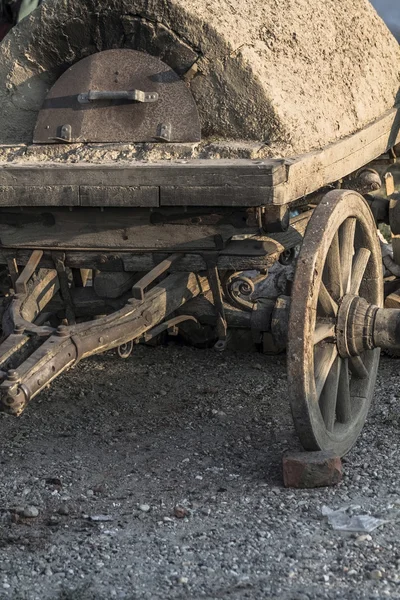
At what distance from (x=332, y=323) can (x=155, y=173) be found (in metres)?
0.99

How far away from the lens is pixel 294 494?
3947mm

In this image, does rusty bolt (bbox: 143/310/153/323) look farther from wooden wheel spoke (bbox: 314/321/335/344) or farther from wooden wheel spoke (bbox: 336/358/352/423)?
wooden wheel spoke (bbox: 336/358/352/423)

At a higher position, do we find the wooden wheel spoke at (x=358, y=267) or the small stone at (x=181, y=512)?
the wooden wheel spoke at (x=358, y=267)

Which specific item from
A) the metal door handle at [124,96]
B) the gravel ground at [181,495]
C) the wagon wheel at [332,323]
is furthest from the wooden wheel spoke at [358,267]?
the metal door handle at [124,96]

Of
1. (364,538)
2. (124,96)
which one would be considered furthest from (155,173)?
(364,538)

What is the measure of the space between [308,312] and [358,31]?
2.62 meters

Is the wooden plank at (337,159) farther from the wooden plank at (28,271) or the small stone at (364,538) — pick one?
the small stone at (364,538)

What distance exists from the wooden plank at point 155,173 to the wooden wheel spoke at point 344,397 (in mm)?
959

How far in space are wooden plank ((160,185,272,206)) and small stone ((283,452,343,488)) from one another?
1040mm

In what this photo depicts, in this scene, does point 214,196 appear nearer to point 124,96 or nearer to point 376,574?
point 124,96

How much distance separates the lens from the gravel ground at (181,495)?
10.8ft

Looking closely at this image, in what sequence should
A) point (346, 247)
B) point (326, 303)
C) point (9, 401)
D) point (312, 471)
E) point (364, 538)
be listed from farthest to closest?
point (346, 247) < point (326, 303) < point (312, 471) < point (364, 538) < point (9, 401)

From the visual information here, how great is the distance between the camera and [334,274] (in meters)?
4.33

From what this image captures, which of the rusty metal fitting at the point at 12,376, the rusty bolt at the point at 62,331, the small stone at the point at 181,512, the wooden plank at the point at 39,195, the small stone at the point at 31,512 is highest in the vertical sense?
the wooden plank at the point at 39,195
